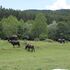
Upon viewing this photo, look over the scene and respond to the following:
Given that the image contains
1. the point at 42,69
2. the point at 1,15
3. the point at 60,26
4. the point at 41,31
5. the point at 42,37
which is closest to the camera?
the point at 42,69

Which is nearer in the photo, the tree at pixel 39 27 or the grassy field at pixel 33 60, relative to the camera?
the grassy field at pixel 33 60

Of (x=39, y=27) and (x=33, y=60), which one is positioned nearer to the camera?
(x=33, y=60)

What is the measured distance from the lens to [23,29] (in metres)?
128

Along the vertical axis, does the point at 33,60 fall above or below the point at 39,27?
above

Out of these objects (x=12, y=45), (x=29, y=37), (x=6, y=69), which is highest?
(x=6, y=69)

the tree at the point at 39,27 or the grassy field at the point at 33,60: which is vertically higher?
the grassy field at the point at 33,60

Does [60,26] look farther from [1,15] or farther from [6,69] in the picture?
[6,69]

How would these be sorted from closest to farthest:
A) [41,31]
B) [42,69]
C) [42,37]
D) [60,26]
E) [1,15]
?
[42,69], [42,37], [41,31], [60,26], [1,15]

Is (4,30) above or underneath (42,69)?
underneath

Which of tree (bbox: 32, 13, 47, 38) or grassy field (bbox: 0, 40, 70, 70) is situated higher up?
grassy field (bbox: 0, 40, 70, 70)

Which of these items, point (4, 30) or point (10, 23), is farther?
point (10, 23)

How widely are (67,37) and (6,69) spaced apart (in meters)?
96.0

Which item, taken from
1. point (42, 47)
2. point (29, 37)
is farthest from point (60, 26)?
point (42, 47)

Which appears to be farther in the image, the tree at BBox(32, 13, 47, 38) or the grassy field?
the tree at BBox(32, 13, 47, 38)
